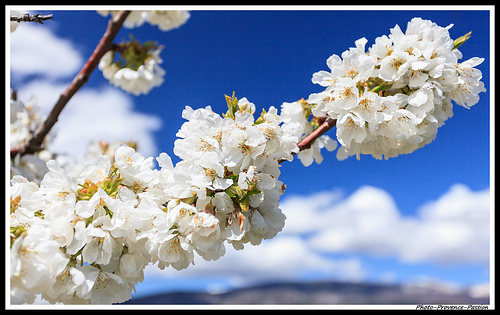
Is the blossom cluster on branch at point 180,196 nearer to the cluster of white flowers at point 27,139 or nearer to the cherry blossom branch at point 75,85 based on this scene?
the cherry blossom branch at point 75,85

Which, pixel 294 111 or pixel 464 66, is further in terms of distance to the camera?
pixel 294 111

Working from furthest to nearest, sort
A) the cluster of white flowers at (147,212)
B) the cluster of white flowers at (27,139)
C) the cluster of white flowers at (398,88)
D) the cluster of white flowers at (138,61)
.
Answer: the cluster of white flowers at (138,61), the cluster of white flowers at (27,139), the cluster of white flowers at (398,88), the cluster of white flowers at (147,212)

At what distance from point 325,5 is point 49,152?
2885mm

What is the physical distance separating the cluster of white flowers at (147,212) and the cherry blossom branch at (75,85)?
1.19m

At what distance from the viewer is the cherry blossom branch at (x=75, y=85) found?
2.52 meters

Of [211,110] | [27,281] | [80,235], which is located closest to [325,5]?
[211,110]

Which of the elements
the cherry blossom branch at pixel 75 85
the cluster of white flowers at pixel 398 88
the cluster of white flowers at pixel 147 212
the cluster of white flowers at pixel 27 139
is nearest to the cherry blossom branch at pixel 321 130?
the cluster of white flowers at pixel 398 88

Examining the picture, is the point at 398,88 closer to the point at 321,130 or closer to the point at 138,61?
the point at 321,130

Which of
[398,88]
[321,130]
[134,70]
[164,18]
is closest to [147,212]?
[321,130]

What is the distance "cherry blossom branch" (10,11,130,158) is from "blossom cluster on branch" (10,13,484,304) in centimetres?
106

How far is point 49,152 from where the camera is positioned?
356cm

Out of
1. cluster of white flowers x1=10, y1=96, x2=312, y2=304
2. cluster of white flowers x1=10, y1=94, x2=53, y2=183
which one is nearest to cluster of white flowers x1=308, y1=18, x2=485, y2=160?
cluster of white flowers x1=10, y1=96, x2=312, y2=304

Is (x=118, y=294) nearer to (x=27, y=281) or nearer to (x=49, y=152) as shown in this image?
(x=27, y=281)

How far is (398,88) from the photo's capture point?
69.1 inches
